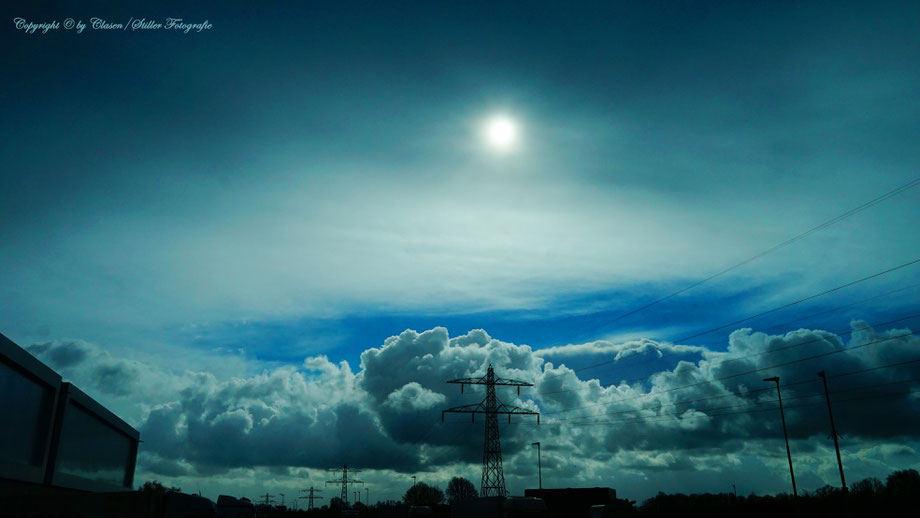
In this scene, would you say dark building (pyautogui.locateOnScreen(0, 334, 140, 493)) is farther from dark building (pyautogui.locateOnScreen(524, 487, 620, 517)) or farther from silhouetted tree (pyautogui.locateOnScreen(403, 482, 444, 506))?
silhouetted tree (pyautogui.locateOnScreen(403, 482, 444, 506))

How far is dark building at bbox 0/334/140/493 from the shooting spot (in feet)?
87.6

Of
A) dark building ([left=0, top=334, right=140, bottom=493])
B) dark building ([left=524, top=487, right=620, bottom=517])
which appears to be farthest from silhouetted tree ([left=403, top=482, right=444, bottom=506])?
dark building ([left=0, top=334, right=140, bottom=493])

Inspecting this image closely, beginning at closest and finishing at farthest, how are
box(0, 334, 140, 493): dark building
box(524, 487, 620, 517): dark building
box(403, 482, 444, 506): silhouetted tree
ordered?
1. box(0, 334, 140, 493): dark building
2. box(524, 487, 620, 517): dark building
3. box(403, 482, 444, 506): silhouetted tree

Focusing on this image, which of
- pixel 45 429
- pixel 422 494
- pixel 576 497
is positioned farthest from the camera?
pixel 422 494

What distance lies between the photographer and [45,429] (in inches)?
1236

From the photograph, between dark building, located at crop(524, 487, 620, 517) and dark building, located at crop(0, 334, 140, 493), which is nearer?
dark building, located at crop(0, 334, 140, 493)

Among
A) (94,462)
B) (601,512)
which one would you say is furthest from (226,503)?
(601,512)

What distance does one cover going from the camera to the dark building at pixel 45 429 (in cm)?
2670

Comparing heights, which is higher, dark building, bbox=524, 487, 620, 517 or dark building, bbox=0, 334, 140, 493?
dark building, bbox=0, 334, 140, 493

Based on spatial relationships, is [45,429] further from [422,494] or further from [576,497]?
[422,494]

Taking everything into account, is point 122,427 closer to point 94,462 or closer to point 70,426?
point 94,462

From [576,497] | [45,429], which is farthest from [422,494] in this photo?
[45,429]

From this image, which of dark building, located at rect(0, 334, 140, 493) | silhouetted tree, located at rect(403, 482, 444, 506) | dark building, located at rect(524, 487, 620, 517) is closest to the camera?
dark building, located at rect(0, 334, 140, 493)

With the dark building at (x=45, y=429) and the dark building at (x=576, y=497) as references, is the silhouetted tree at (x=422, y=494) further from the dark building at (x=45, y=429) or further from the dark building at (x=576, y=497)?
the dark building at (x=45, y=429)
